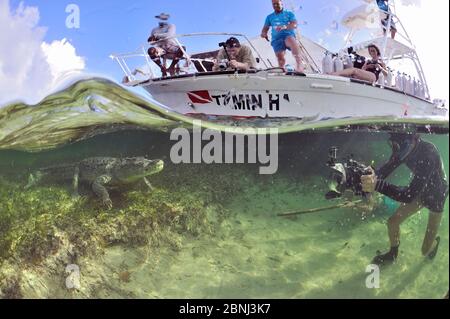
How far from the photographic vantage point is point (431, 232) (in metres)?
5.82

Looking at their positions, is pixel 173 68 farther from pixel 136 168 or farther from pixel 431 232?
pixel 431 232

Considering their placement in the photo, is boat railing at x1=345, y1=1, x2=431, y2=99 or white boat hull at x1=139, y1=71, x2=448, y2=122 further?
boat railing at x1=345, y1=1, x2=431, y2=99

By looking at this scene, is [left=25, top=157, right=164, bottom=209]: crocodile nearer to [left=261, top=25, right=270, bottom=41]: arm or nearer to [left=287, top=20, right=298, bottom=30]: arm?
[left=261, top=25, right=270, bottom=41]: arm

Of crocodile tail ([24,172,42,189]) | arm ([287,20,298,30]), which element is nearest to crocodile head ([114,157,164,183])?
crocodile tail ([24,172,42,189])

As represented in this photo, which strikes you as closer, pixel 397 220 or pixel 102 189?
Result: pixel 102 189

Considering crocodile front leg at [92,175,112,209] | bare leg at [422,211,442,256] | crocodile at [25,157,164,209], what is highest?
crocodile at [25,157,164,209]

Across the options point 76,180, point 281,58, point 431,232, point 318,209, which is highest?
point 281,58

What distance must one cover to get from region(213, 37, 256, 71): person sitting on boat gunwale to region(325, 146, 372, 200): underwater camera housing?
49.8 inches

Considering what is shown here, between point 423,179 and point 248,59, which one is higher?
point 248,59

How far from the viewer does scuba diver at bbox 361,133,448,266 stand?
17.9ft

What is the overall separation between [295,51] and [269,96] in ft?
1.61

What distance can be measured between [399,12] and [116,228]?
11.6 feet

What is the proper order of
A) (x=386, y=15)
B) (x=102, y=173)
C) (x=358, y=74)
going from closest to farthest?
(x=102, y=173)
(x=358, y=74)
(x=386, y=15)

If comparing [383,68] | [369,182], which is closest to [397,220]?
[369,182]
